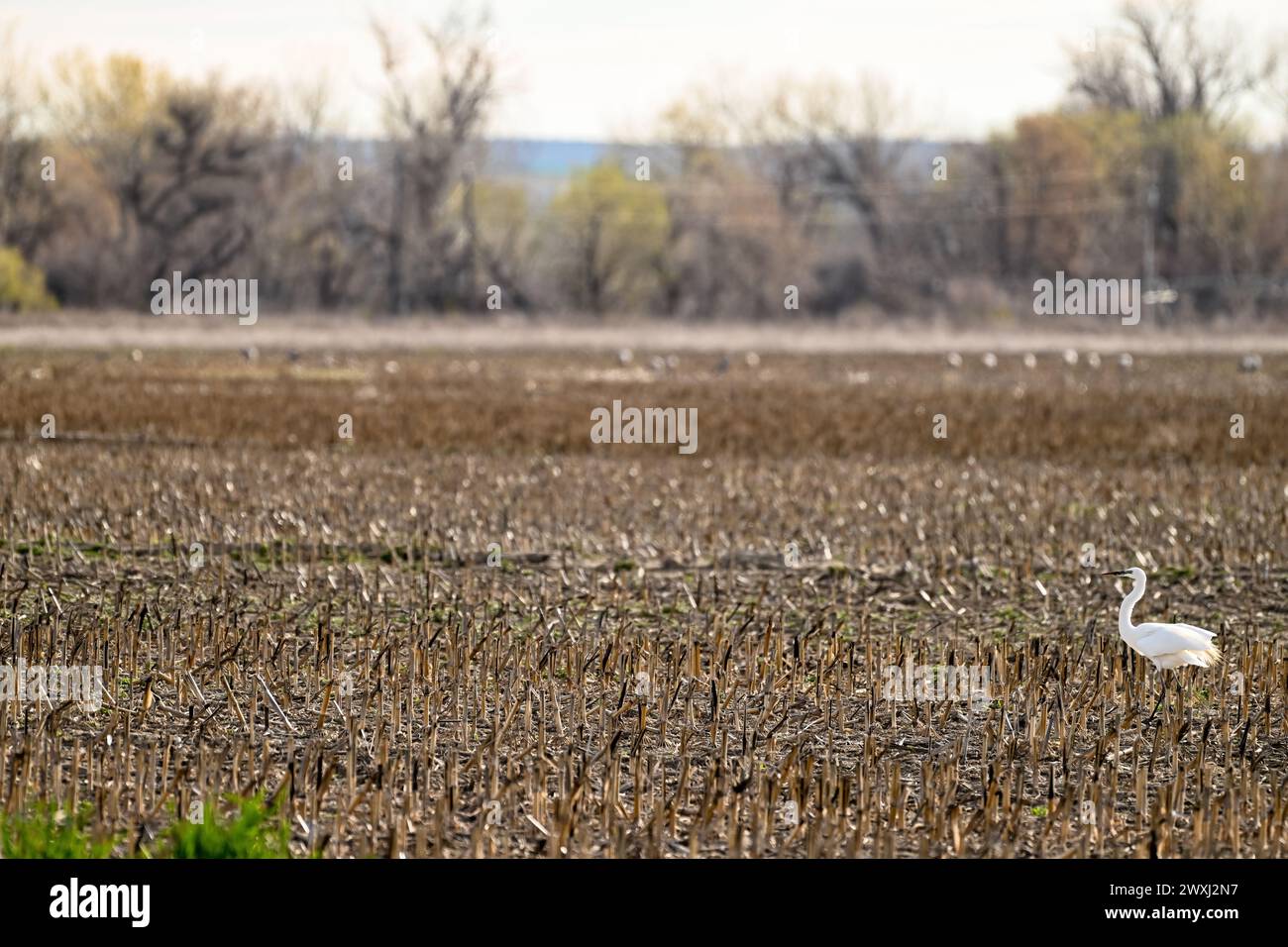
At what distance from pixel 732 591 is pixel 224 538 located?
3.70 meters

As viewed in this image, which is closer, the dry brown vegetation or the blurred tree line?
the dry brown vegetation

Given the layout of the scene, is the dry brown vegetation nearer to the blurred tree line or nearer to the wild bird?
the wild bird

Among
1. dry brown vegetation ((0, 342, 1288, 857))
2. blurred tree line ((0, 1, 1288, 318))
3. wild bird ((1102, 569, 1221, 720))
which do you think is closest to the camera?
dry brown vegetation ((0, 342, 1288, 857))

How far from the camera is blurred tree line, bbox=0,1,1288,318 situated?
59.2m

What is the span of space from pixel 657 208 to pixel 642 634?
59.4 metres

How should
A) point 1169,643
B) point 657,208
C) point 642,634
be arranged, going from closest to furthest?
1. point 1169,643
2. point 642,634
3. point 657,208

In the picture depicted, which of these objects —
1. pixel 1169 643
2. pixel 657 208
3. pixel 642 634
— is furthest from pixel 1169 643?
pixel 657 208

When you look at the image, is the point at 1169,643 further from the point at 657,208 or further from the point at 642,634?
the point at 657,208

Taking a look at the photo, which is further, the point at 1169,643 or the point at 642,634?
the point at 642,634

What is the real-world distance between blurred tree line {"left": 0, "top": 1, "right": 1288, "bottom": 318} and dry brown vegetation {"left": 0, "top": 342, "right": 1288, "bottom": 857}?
38.3 meters

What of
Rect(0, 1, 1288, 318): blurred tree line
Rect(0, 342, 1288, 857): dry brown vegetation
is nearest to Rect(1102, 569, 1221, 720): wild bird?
Rect(0, 342, 1288, 857): dry brown vegetation

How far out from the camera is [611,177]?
70750 mm

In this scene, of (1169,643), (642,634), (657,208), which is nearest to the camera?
(1169,643)

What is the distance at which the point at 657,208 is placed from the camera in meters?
67.6
